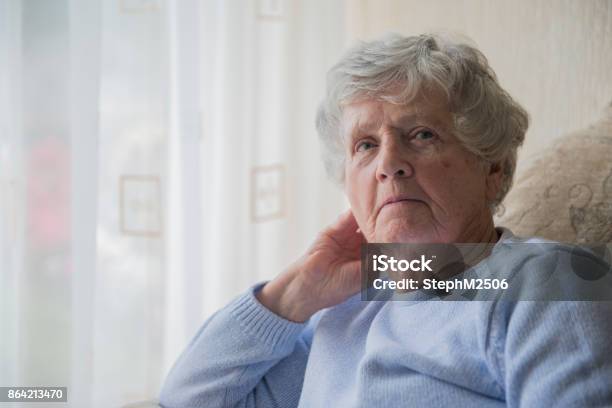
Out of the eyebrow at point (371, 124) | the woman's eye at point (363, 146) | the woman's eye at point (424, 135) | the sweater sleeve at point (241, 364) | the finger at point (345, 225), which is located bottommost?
the sweater sleeve at point (241, 364)

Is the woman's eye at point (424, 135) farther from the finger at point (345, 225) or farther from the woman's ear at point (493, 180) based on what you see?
the finger at point (345, 225)

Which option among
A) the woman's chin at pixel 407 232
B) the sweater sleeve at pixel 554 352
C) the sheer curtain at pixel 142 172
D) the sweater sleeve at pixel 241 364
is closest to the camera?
the sweater sleeve at pixel 554 352

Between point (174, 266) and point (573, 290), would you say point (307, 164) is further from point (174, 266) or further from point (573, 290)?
point (573, 290)

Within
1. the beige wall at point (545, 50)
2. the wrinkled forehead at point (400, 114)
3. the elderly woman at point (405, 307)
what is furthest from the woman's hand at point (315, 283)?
the beige wall at point (545, 50)

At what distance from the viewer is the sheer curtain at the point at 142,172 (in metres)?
1.40

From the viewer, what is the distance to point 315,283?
3.91 feet

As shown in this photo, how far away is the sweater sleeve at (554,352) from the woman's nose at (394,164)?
264 mm

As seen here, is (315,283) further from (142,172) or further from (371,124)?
(142,172)

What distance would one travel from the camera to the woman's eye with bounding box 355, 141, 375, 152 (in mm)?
1082

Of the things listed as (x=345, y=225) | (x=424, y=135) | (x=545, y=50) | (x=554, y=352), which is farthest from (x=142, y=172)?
(x=554, y=352)

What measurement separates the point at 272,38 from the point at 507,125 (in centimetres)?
89

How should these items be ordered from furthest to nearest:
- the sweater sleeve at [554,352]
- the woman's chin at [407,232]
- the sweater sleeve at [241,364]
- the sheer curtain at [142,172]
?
the sheer curtain at [142,172] → the sweater sleeve at [241,364] → the woman's chin at [407,232] → the sweater sleeve at [554,352]

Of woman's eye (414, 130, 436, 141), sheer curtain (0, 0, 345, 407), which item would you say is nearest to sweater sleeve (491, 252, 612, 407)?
woman's eye (414, 130, 436, 141)

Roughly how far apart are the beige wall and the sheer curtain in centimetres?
48
